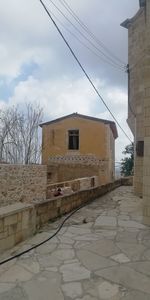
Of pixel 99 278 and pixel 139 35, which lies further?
pixel 139 35

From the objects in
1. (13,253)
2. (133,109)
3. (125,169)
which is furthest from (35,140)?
(13,253)

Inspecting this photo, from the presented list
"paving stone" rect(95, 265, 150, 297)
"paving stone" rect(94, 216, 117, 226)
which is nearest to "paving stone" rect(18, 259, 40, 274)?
"paving stone" rect(95, 265, 150, 297)

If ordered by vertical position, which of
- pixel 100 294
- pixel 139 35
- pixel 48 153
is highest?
pixel 139 35

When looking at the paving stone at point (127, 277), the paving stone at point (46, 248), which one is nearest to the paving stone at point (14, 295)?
the paving stone at point (127, 277)

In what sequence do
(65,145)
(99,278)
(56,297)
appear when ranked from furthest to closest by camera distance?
(65,145), (99,278), (56,297)

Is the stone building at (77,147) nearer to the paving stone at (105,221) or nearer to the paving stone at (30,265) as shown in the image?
the paving stone at (105,221)

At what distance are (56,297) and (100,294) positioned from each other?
0.49 meters

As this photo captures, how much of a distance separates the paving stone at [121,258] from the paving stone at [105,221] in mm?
1981

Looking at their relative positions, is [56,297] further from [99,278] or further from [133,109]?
[133,109]

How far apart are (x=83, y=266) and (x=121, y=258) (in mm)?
668

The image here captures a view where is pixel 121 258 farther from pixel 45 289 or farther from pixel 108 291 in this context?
pixel 45 289

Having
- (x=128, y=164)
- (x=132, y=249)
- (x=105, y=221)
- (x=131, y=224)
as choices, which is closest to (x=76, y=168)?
(x=128, y=164)

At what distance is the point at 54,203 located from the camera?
6.85 m

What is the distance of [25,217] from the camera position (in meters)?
5.30
